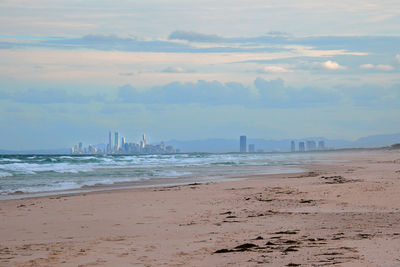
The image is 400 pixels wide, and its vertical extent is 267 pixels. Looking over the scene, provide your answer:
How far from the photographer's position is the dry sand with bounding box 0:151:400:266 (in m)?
6.49

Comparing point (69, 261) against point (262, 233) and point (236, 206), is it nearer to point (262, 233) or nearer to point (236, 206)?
point (262, 233)

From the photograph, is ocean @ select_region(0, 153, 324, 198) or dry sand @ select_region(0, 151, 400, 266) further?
ocean @ select_region(0, 153, 324, 198)

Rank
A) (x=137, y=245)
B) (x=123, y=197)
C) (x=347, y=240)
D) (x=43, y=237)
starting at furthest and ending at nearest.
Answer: (x=123, y=197)
(x=43, y=237)
(x=137, y=245)
(x=347, y=240)

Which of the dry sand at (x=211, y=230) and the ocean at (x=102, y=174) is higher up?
the dry sand at (x=211, y=230)

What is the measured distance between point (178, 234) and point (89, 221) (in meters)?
2.68

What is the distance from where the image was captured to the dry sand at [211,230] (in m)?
6.49

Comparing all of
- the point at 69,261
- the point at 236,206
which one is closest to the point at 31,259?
the point at 69,261

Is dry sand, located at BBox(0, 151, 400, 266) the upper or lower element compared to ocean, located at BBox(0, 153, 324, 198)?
upper

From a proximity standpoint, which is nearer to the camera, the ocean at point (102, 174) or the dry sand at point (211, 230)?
the dry sand at point (211, 230)

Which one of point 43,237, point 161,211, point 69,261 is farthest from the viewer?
point 161,211

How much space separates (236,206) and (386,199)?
3.34 metres

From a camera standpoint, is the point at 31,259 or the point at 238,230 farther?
the point at 238,230

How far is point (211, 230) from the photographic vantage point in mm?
8773

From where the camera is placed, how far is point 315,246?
270 inches
